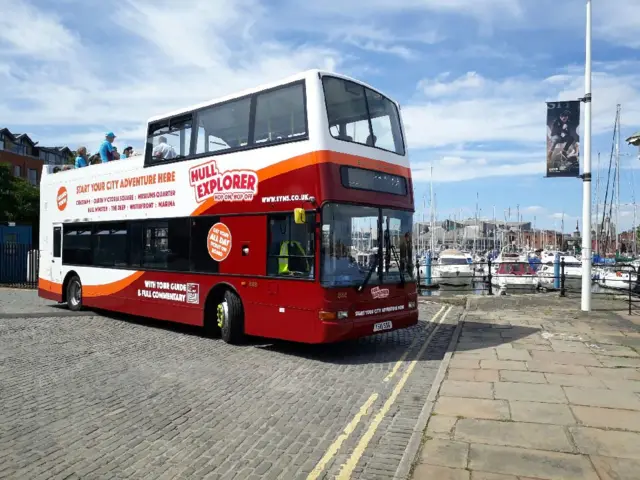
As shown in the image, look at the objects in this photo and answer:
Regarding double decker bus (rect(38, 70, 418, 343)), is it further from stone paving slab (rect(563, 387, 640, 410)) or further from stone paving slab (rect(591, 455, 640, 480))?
stone paving slab (rect(591, 455, 640, 480))

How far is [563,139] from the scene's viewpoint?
13.9 m

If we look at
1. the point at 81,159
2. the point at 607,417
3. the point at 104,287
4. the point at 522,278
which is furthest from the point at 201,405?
the point at 522,278

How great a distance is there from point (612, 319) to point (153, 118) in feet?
36.6

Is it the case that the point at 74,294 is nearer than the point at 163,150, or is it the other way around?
the point at 163,150

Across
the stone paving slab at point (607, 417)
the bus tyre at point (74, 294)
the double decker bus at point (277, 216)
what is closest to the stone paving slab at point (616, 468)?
the stone paving slab at point (607, 417)

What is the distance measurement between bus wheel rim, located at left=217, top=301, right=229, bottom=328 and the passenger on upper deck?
3283mm

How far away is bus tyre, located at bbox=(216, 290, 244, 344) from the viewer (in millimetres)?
9258

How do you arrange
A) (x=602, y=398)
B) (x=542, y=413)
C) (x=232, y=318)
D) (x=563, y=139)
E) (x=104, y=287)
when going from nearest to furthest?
1. (x=542, y=413)
2. (x=602, y=398)
3. (x=232, y=318)
4. (x=104, y=287)
5. (x=563, y=139)

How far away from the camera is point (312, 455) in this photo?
454 cm

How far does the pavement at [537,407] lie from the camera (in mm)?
4227

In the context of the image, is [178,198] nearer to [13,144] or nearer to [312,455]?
[312,455]

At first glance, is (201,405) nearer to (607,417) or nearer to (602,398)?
(607,417)

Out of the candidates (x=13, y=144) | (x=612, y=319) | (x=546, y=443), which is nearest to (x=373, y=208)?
(x=546, y=443)

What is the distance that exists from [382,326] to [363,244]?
1.38 metres
